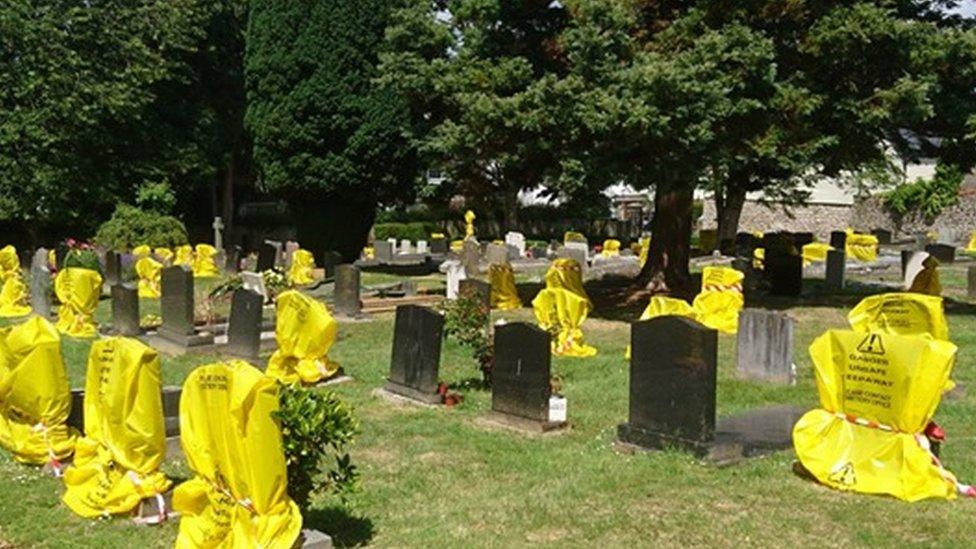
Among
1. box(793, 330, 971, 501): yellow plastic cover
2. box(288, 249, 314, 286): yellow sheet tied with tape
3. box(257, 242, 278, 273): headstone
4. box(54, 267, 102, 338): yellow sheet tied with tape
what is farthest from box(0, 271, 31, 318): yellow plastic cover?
box(793, 330, 971, 501): yellow plastic cover

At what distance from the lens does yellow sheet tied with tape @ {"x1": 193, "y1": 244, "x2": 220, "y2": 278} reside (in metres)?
29.9

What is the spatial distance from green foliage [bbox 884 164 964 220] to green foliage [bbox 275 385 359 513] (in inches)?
1870

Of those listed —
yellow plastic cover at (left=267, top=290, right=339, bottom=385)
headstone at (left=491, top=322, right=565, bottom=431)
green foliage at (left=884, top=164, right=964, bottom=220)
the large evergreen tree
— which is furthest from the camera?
green foliage at (left=884, top=164, right=964, bottom=220)

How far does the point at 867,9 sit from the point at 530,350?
10.7 meters

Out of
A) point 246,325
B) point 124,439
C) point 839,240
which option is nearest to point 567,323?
point 246,325

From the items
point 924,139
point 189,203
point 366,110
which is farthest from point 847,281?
point 189,203

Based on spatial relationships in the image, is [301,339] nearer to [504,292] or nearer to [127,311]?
[127,311]

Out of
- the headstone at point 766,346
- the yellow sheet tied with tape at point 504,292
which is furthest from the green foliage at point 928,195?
the headstone at point 766,346

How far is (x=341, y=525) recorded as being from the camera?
23.5 ft

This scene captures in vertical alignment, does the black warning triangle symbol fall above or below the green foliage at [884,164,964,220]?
below

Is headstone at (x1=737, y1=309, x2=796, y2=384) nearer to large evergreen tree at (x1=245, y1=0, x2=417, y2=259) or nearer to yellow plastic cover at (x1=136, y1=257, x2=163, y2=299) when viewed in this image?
yellow plastic cover at (x1=136, y1=257, x2=163, y2=299)

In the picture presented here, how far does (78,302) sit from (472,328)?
8.47 m

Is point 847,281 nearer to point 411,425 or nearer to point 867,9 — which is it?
point 867,9

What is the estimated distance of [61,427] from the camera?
8.73 m
